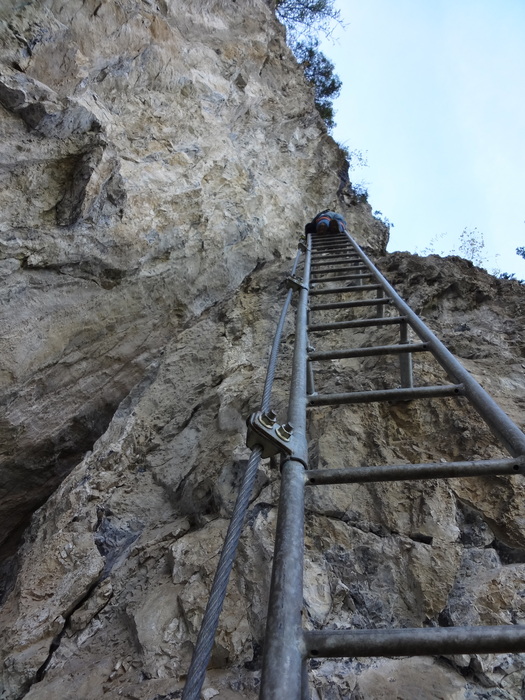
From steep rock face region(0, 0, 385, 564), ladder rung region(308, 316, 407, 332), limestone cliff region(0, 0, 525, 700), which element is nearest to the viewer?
limestone cliff region(0, 0, 525, 700)

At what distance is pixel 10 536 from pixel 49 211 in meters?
2.81

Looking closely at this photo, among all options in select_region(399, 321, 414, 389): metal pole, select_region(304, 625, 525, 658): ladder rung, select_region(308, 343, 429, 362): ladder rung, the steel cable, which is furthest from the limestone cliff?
the steel cable

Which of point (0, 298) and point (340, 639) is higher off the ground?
point (0, 298)

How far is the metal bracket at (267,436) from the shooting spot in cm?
155

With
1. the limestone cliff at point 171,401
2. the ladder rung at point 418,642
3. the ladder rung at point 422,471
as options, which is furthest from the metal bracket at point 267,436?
the limestone cliff at point 171,401

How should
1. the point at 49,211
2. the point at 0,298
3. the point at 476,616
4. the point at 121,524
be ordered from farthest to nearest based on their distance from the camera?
the point at 49,211
the point at 0,298
the point at 121,524
the point at 476,616

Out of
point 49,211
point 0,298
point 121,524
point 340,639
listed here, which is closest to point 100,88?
point 49,211

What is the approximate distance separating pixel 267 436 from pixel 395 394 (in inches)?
25.8

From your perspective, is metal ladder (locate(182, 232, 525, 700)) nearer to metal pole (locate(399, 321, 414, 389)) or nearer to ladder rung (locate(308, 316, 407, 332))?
ladder rung (locate(308, 316, 407, 332))

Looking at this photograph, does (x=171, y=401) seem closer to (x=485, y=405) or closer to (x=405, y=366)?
(x=405, y=366)

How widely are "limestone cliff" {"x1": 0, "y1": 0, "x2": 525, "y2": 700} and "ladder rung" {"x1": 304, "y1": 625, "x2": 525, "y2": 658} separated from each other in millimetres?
904

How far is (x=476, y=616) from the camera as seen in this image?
2012 mm

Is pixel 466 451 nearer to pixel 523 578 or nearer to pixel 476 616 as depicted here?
pixel 523 578

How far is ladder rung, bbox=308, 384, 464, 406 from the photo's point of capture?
1915 millimetres
